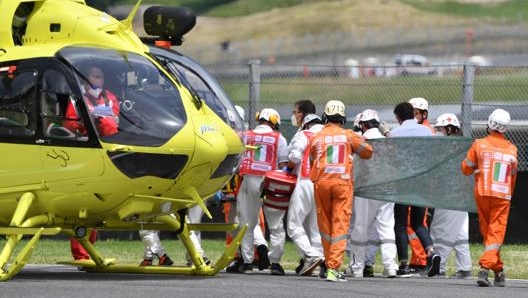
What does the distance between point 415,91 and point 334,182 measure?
7.53 m

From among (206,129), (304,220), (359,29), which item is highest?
(359,29)

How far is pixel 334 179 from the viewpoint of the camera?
1541 centimetres

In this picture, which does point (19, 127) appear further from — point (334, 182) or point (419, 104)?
point (419, 104)

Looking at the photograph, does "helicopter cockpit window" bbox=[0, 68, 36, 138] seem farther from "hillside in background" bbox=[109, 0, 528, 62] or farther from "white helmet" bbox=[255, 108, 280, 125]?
"hillside in background" bbox=[109, 0, 528, 62]

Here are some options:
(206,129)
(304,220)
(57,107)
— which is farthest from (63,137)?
(304,220)

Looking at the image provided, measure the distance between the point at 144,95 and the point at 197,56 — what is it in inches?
1531

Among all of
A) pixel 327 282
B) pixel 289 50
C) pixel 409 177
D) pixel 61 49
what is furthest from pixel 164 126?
pixel 289 50

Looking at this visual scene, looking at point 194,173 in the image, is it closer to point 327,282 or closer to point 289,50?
point 327,282

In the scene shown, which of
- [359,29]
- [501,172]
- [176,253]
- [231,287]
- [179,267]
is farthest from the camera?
[359,29]

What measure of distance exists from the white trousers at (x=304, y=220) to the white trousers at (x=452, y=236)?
1321 millimetres

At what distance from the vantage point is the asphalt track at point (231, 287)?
1316cm

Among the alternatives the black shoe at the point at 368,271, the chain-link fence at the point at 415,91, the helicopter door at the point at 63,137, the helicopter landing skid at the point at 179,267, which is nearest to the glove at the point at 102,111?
the helicopter door at the point at 63,137

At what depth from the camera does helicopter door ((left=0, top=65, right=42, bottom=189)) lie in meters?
14.3

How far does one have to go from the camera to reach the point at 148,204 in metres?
14.5
